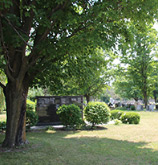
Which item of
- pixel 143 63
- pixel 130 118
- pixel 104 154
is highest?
pixel 143 63

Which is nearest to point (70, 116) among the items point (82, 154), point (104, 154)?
point (82, 154)

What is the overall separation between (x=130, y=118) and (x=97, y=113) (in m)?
3.67

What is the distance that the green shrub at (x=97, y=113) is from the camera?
11086mm

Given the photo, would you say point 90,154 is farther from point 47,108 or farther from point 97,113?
point 47,108

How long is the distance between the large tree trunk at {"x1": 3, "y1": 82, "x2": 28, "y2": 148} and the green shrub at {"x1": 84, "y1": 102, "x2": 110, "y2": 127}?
5147 millimetres

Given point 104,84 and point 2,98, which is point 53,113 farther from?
point 104,84

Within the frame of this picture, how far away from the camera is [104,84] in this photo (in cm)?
2755

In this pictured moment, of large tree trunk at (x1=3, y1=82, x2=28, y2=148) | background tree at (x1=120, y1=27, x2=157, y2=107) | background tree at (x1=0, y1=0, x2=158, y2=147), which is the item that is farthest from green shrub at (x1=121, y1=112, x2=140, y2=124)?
background tree at (x1=120, y1=27, x2=157, y2=107)

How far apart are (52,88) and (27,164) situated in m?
4.48

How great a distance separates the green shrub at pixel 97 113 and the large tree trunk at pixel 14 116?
5.15m

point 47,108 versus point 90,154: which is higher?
point 47,108

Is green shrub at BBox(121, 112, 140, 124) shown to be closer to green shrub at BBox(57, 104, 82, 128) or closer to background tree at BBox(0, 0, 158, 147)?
green shrub at BBox(57, 104, 82, 128)

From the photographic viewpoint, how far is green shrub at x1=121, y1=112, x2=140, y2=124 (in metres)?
13.5

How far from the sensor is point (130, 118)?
44.6 feet
